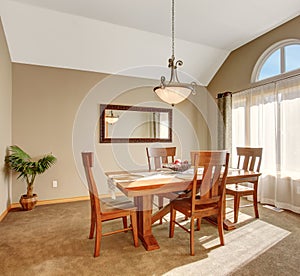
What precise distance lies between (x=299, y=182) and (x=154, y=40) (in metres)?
3.47

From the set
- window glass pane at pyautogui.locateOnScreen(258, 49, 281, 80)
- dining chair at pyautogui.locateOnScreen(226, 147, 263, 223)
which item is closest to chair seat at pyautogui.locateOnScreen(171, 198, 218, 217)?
dining chair at pyautogui.locateOnScreen(226, 147, 263, 223)

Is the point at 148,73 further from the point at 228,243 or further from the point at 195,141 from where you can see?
the point at 228,243

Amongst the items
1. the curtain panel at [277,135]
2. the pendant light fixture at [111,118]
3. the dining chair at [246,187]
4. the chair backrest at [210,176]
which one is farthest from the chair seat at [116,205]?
the curtain panel at [277,135]

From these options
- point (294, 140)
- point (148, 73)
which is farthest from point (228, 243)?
point (148, 73)

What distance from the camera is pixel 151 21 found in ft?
11.5

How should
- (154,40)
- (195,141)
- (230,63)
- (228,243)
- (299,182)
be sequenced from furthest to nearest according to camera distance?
(195,141) < (230,63) < (154,40) < (299,182) < (228,243)

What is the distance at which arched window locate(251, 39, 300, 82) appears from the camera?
3.44 m

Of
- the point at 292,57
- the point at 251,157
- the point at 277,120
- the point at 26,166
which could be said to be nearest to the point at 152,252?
the point at 251,157

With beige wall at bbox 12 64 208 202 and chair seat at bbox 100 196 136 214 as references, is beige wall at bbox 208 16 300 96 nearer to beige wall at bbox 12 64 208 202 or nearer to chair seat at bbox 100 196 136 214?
beige wall at bbox 12 64 208 202

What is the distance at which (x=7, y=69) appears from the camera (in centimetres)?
348

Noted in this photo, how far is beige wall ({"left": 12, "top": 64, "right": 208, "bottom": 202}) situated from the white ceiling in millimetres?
281

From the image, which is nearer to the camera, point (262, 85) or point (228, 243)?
point (228, 243)

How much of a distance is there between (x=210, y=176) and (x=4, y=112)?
3.19 metres

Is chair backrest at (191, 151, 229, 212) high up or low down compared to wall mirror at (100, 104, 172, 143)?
down
